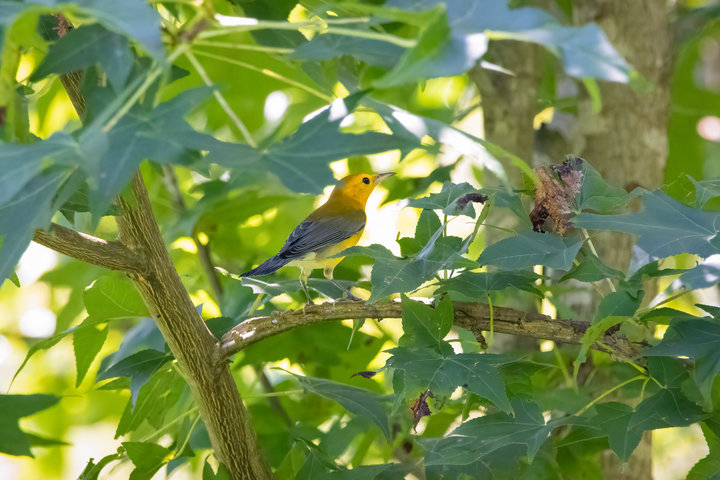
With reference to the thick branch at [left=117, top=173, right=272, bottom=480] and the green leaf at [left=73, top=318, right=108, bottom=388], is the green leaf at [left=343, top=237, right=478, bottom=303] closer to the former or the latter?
the thick branch at [left=117, top=173, right=272, bottom=480]

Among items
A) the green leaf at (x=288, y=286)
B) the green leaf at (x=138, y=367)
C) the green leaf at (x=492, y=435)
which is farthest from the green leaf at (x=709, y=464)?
the green leaf at (x=138, y=367)

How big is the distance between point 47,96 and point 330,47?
54.8 inches

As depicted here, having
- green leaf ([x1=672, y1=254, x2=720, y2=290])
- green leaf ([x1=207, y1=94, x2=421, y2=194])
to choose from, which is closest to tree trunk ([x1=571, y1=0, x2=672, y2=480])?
green leaf ([x1=672, y1=254, x2=720, y2=290])

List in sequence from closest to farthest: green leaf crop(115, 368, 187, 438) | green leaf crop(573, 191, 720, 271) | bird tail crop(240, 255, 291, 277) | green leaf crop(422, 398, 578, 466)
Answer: green leaf crop(573, 191, 720, 271)
green leaf crop(422, 398, 578, 466)
green leaf crop(115, 368, 187, 438)
bird tail crop(240, 255, 291, 277)

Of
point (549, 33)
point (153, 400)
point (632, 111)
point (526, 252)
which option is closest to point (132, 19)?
point (549, 33)

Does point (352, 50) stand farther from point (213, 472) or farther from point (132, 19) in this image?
point (213, 472)

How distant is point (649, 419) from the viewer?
1.11 metres

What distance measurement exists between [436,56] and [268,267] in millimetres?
955

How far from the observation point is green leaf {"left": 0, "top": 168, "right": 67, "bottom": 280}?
2.47 feet

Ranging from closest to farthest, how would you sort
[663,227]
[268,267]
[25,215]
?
1. [25,215]
2. [663,227]
3. [268,267]

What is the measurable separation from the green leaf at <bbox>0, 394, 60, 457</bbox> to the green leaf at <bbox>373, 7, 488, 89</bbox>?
0.73 metres

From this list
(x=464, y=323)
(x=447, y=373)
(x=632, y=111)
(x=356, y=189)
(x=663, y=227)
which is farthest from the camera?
(x=356, y=189)

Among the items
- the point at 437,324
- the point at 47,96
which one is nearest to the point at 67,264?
the point at 47,96

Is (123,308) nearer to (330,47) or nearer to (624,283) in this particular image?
(330,47)
